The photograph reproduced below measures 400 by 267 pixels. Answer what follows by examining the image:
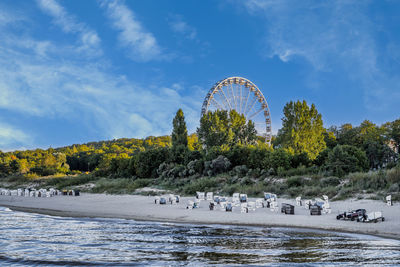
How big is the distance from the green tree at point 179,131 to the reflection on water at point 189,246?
99.0 ft

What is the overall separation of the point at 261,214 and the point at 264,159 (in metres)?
15.7

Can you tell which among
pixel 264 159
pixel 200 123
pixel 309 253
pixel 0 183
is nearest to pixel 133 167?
pixel 200 123

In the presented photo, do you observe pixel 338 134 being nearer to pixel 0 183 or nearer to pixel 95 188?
pixel 95 188

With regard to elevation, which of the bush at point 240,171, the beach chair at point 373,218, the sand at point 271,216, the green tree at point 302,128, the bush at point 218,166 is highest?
the green tree at point 302,128

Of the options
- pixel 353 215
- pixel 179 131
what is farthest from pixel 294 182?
pixel 179 131

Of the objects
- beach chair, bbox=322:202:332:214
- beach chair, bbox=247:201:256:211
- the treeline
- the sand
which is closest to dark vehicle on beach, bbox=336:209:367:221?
the sand

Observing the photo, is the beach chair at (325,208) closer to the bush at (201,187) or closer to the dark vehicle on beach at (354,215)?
the dark vehicle on beach at (354,215)

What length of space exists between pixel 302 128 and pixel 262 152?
258 inches

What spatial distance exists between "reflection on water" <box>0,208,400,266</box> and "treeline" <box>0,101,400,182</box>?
14.6m

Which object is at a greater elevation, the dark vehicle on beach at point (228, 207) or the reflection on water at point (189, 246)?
the dark vehicle on beach at point (228, 207)

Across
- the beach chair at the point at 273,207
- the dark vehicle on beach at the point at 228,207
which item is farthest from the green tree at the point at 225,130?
the beach chair at the point at 273,207

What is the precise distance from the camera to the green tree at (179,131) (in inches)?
1641

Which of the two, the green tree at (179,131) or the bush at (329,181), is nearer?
the bush at (329,181)

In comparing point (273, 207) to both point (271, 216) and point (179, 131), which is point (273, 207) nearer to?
point (271, 216)
